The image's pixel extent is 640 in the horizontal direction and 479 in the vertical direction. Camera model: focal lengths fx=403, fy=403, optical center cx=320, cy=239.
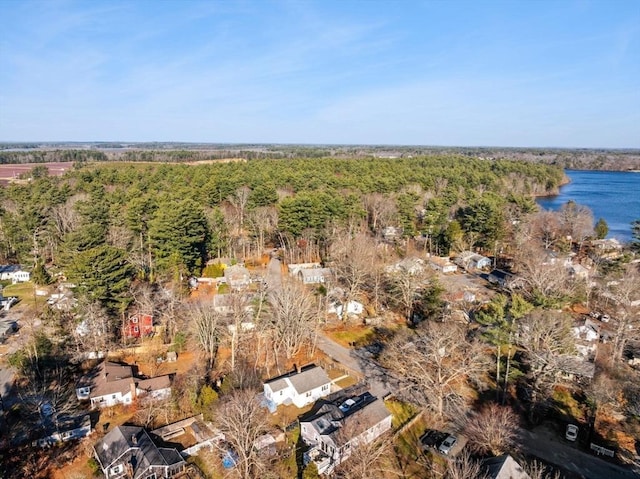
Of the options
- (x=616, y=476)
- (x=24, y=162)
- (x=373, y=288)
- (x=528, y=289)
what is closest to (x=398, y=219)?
(x=373, y=288)

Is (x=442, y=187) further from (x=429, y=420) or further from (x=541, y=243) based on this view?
(x=429, y=420)

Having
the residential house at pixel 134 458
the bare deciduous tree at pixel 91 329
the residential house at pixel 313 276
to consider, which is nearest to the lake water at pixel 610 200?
the residential house at pixel 313 276

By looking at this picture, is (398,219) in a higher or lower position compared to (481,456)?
higher

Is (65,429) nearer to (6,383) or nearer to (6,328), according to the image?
(6,383)

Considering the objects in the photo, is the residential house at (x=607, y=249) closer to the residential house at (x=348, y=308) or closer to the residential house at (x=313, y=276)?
the residential house at (x=348, y=308)

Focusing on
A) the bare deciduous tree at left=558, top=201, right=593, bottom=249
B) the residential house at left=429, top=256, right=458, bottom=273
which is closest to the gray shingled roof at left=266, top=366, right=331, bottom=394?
the residential house at left=429, top=256, right=458, bottom=273

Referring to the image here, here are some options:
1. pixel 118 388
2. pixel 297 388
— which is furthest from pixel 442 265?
pixel 118 388

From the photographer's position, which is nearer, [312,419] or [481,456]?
[481,456]
